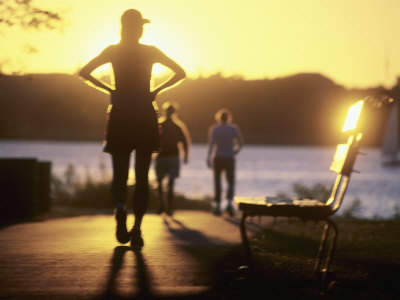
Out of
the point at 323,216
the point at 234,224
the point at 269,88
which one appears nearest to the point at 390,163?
the point at 269,88

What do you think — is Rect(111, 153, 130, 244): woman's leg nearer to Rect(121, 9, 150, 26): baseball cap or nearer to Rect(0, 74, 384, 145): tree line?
Rect(121, 9, 150, 26): baseball cap

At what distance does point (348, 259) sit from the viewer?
292 inches

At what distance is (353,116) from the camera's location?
6.34 m

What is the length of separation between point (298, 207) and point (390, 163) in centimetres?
8004

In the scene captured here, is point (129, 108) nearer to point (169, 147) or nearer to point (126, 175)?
point (126, 175)

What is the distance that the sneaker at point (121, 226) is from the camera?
732 cm

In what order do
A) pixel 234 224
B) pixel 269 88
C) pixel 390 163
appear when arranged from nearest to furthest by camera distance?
pixel 234 224 < pixel 390 163 < pixel 269 88

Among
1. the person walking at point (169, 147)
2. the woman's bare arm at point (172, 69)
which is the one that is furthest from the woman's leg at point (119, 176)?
the person walking at point (169, 147)

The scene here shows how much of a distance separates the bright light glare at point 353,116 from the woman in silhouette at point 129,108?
1.92m

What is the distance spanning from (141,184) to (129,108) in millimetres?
786

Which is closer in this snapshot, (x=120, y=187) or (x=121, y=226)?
(x=121, y=226)

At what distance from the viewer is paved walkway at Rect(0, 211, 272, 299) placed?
17.7 feet

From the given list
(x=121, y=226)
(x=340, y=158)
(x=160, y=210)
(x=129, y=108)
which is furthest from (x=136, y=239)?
(x=160, y=210)

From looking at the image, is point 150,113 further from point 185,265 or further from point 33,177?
point 33,177
